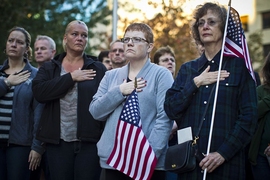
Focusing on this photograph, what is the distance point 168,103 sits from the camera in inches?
169

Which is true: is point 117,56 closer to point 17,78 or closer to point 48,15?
point 17,78

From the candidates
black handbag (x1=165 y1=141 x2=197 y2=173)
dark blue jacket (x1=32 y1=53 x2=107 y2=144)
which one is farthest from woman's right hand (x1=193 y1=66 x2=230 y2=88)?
dark blue jacket (x1=32 y1=53 x2=107 y2=144)

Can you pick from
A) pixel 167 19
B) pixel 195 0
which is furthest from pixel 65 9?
pixel 195 0

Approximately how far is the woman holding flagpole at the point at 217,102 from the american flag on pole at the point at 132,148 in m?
0.34

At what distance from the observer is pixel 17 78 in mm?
6043

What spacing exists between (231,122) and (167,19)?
14.6 m

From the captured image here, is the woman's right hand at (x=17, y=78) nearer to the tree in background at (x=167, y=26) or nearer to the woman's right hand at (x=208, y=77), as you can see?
the woman's right hand at (x=208, y=77)

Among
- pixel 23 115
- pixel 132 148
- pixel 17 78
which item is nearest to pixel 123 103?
pixel 132 148

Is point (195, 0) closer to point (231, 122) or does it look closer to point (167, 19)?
point (231, 122)

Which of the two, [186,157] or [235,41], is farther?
[235,41]

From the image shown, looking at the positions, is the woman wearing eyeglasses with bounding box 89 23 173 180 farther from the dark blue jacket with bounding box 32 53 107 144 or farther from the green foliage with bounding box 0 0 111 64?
the green foliage with bounding box 0 0 111 64

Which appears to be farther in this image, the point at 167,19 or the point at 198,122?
the point at 167,19

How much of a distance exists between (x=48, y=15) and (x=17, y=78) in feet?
42.0

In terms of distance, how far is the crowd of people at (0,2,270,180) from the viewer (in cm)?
403
